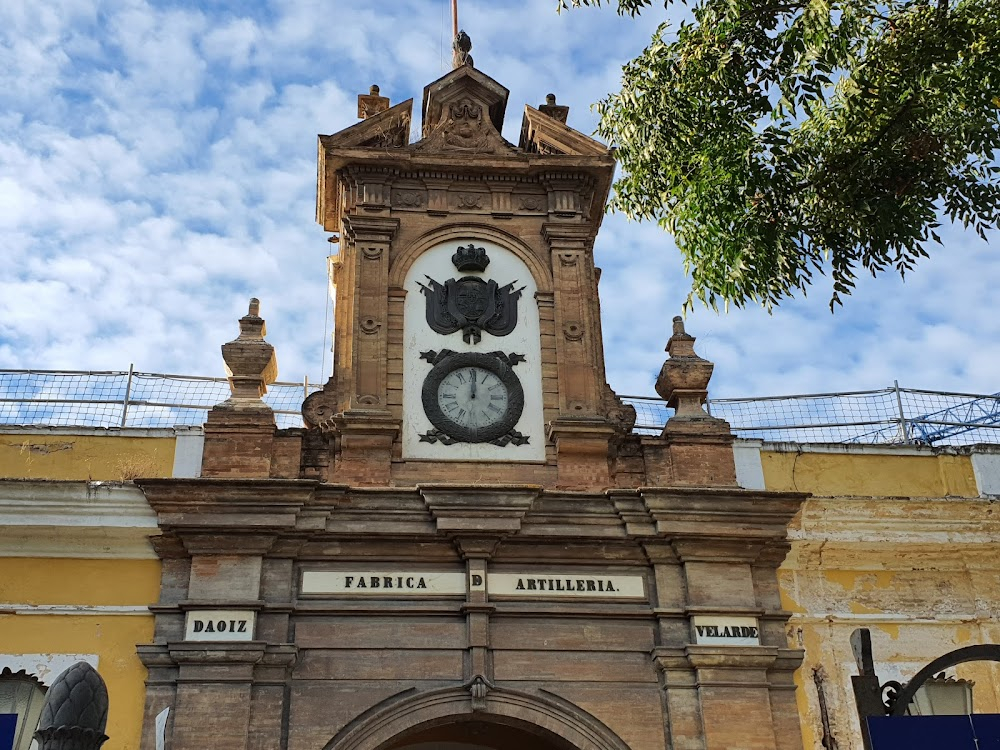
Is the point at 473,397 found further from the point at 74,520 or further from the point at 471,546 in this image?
the point at 74,520

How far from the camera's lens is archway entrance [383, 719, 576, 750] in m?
11.3

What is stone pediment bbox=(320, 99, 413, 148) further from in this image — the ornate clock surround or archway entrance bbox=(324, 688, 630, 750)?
archway entrance bbox=(324, 688, 630, 750)

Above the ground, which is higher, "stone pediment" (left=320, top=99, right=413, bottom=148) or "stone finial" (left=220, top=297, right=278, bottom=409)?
"stone pediment" (left=320, top=99, right=413, bottom=148)

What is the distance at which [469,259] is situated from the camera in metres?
13.2

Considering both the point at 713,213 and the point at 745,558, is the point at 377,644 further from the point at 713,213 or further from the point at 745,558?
the point at 713,213

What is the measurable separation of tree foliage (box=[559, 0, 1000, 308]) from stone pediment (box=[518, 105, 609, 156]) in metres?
3.19

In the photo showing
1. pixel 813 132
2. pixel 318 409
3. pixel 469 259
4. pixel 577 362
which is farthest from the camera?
pixel 469 259

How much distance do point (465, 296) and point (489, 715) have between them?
14.1 feet

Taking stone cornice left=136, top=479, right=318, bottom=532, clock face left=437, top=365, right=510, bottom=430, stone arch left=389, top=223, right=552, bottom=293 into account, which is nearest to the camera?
stone cornice left=136, top=479, right=318, bottom=532

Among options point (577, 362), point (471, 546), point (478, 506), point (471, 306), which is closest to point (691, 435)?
point (577, 362)

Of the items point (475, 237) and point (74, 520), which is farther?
point (475, 237)

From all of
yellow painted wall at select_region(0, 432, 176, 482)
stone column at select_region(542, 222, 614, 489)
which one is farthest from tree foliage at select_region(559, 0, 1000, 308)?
yellow painted wall at select_region(0, 432, 176, 482)

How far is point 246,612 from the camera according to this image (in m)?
11.2

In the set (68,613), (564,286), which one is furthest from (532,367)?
(68,613)
